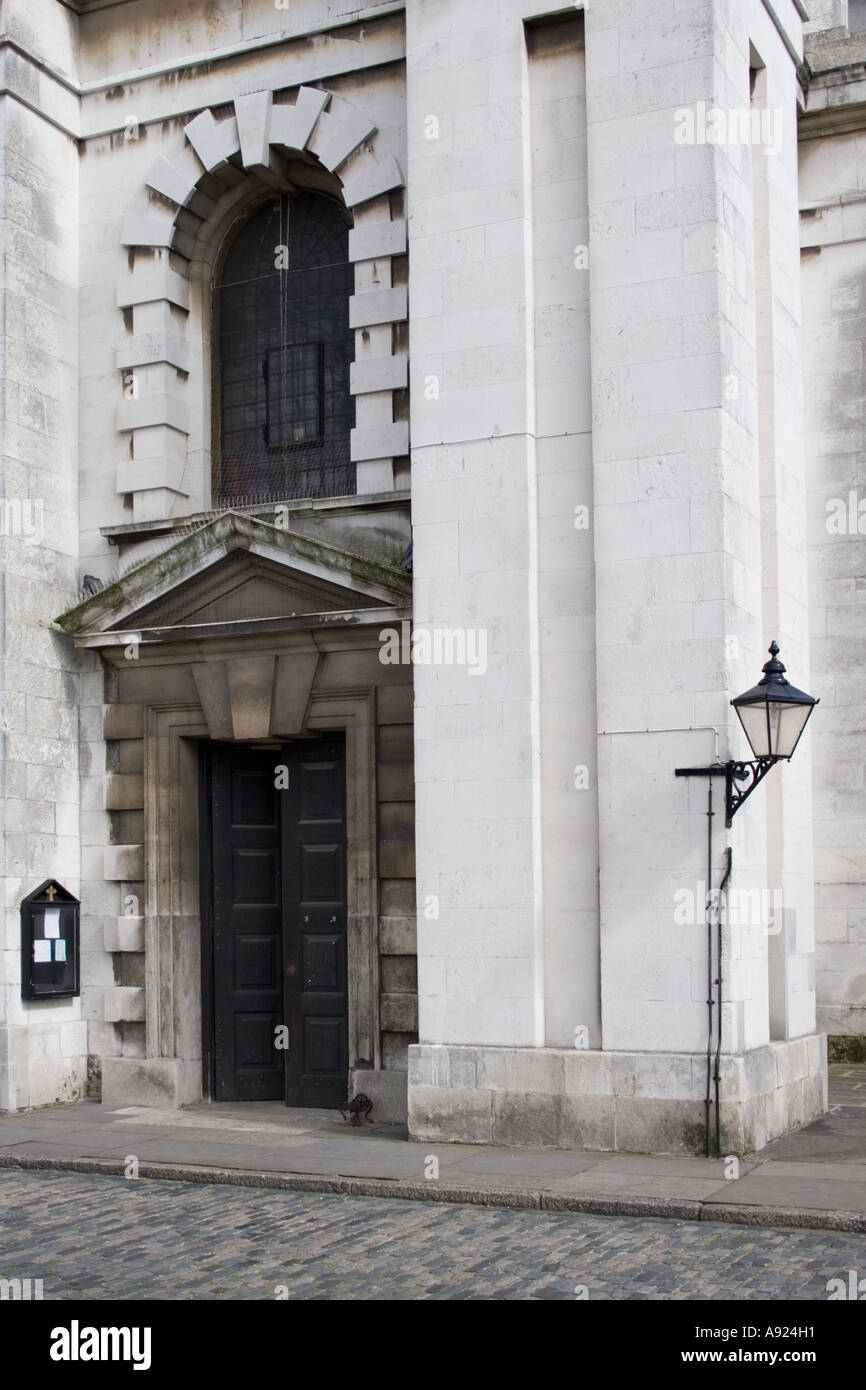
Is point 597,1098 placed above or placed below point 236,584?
below

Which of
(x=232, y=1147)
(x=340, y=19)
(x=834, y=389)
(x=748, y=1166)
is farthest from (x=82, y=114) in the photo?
(x=748, y=1166)

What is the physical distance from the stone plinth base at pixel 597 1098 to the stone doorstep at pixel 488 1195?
4.88ft

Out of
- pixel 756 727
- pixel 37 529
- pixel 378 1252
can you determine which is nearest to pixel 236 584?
pixel 37 529

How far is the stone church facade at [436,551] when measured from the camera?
39.3ft

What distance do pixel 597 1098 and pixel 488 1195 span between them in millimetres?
1675

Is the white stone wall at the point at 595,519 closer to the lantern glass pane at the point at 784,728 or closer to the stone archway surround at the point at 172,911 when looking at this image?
the lantern glass pane at the point at 784,728

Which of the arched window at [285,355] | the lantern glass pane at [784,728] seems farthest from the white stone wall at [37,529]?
the lantern glass pane at [784,728]

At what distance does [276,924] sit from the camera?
14867 mm

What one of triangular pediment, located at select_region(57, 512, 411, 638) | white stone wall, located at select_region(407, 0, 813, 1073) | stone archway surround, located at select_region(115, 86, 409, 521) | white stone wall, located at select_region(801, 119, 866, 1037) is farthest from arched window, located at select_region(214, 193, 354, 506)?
white stone wall, located at select_region(801, 119, 866, 1037)

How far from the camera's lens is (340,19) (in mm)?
14516

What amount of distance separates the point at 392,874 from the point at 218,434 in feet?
15.6

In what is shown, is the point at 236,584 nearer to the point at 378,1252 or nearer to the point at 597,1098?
the point at 597,1098

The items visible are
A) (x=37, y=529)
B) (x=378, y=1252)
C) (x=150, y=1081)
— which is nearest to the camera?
(x=378, y=1252)

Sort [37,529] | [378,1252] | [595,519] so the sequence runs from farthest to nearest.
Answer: [37,529] → [595,519] → [378,1252]
